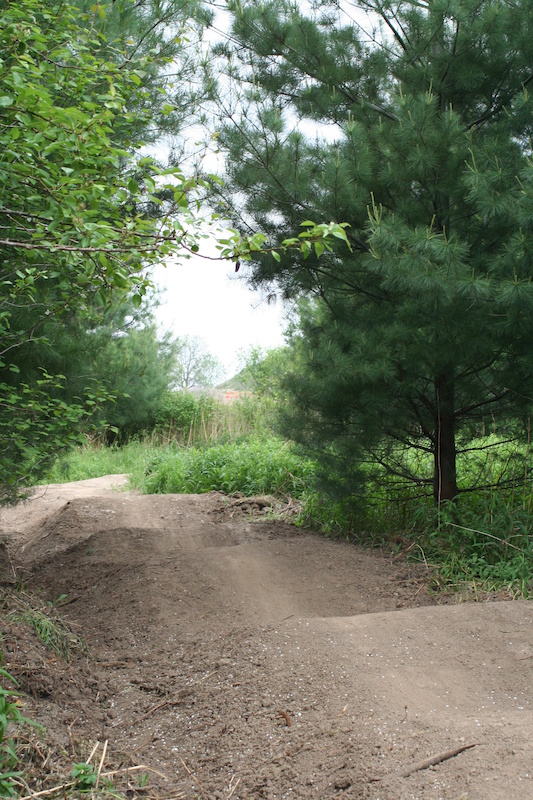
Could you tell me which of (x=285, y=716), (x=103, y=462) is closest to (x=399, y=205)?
(x=285, y=716)

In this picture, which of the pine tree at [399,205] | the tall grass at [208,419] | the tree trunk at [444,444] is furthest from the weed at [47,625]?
the tall grass at [208,419]

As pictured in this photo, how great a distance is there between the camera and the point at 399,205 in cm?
422

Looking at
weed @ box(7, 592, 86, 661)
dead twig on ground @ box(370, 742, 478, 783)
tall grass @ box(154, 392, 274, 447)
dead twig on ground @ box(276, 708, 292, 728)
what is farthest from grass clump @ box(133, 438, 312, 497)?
dead twig on ground @ box(370, 742, 478, 783)

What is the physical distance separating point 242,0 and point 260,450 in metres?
4.77

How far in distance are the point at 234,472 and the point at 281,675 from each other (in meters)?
4.37

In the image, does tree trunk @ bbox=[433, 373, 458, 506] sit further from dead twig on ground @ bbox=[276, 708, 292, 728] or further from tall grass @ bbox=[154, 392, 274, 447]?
tall grass @ bbox=[154, 392, 274, 447]

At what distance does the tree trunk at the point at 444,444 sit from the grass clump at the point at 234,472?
177cm

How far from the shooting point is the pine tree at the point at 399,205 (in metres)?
3.65

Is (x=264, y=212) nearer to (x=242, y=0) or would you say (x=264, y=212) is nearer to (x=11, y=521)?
(x=242, y=0)

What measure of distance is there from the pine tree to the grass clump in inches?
72.3

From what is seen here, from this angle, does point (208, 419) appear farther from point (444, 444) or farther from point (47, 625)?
point (47, 625)

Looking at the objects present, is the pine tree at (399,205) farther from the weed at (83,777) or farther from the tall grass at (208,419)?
the tall grass at (208,419)

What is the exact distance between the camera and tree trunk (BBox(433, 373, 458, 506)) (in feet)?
15.1

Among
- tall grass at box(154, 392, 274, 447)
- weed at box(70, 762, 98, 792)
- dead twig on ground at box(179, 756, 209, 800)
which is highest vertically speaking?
tall grass at box(154, 392, 274, 447)
